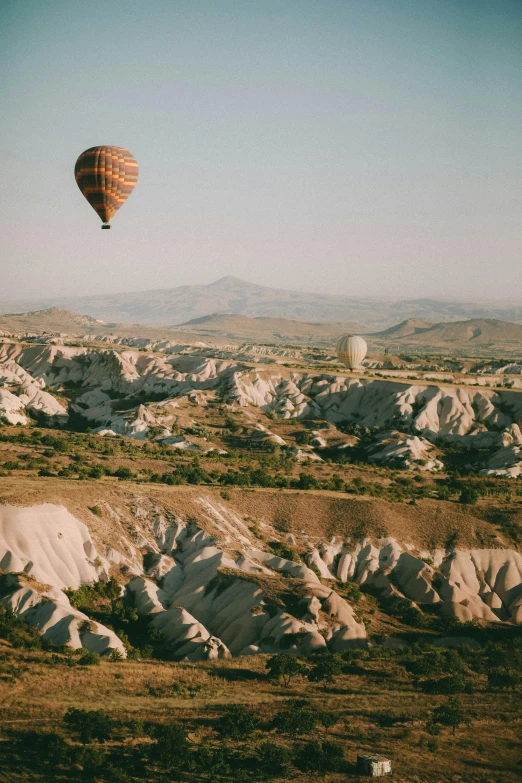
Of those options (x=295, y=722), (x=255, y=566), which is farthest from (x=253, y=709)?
(x=255, y=566)

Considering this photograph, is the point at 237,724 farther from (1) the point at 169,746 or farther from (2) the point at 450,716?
(2) the point at 450,716

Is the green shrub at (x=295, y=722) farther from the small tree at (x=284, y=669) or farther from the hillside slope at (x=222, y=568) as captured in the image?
the hillside slope at (x=222, y=568)

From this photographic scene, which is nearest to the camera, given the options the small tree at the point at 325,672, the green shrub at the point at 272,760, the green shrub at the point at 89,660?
the green shrub at the point at 272,760

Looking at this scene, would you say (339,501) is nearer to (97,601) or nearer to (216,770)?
(97,601)

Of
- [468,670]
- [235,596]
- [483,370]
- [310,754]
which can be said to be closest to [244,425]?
[235,596]

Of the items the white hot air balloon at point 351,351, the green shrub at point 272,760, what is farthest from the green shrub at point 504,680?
the white hot air balloon at point 351,351

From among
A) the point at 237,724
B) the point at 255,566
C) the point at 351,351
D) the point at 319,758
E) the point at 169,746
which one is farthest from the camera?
the point at 351,351

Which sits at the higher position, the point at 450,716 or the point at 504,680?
the point at 450,716
